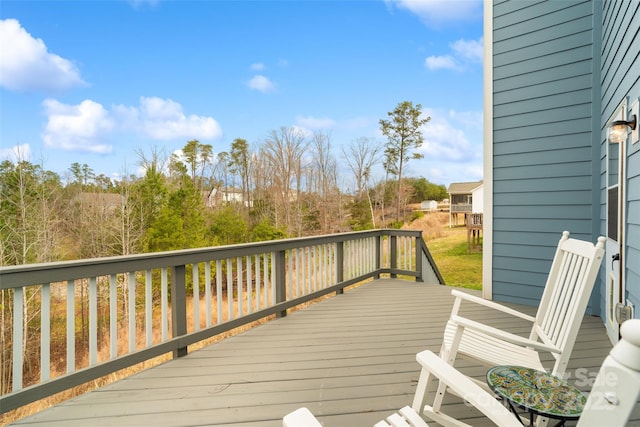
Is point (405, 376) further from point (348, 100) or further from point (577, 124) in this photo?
point (348, 100)

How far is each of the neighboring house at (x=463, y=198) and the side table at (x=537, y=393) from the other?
17894mm

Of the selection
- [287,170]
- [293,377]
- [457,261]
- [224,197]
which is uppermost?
[287,170]

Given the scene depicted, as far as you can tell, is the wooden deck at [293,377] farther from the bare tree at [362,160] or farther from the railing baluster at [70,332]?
the bare tree at [362,160]

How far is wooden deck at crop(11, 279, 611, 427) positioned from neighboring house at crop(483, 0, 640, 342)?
2.91 ft

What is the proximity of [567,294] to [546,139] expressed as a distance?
2.91 metres

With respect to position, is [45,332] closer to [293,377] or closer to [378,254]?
[293,377]

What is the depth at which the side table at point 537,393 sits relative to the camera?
1.23 m

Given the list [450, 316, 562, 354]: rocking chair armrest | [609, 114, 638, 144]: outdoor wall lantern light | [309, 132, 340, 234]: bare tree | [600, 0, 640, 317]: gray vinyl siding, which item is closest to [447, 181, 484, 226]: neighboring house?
[309, 132, 340, 234]: bare tree

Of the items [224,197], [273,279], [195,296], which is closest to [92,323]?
[195,296]

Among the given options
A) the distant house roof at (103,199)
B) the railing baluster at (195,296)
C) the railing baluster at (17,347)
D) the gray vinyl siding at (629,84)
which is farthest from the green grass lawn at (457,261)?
the distant house roof at (103,199)

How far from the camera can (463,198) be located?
2108cm

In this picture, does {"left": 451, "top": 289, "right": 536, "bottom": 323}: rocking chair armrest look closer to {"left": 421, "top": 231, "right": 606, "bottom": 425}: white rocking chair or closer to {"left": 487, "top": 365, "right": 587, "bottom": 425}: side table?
{"left": 421, "top": 231, "right": 606, "bottom": 425}: white rocking chair

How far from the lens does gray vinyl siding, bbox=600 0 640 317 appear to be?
2301 millimetres

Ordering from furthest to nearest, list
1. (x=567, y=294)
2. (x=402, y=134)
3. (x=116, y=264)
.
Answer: (x=402, y=134) < (x=116, y=264) < (x=567, y=294)
